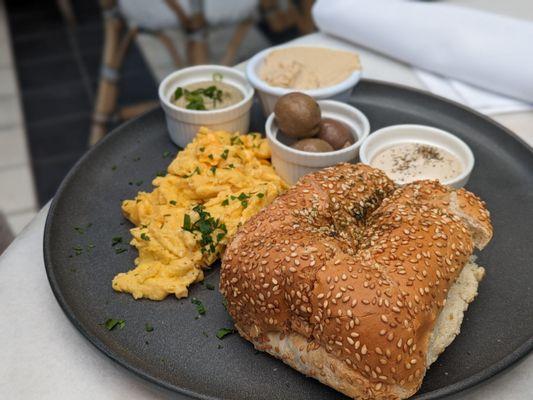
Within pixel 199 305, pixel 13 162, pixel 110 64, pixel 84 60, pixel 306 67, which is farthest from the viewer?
pixel 84 60

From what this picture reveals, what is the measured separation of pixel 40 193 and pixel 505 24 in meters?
2.92

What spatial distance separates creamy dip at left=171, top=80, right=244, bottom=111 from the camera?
2246mm

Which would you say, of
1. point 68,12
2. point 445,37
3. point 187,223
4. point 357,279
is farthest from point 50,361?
point 68,12

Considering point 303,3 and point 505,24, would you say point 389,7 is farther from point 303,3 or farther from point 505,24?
point 303,3

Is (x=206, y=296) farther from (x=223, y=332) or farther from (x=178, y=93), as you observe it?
(x=178, y=93)

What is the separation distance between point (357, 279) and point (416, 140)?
0.93 metres

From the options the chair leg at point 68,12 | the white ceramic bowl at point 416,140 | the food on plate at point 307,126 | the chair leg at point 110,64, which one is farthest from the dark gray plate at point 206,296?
the chair leg at point 68,12

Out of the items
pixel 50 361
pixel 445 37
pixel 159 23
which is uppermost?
pixel 445 37

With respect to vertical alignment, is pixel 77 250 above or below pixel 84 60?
above

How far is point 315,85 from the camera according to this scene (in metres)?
2.36

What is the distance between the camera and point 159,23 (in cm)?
355

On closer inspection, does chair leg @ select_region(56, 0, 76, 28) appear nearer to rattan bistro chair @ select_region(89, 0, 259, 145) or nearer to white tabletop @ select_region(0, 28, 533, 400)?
rattan bistro chair @ select_region(89, 0, 259, 145)

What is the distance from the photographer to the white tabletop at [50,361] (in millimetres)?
1436

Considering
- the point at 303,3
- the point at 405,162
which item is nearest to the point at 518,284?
the point at 405,162
